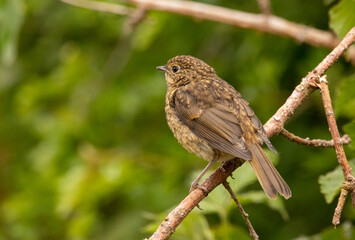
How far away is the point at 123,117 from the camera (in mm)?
5977

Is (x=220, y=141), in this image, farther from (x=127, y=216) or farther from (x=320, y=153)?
(x=127, y=216)

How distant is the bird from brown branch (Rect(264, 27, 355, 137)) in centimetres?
29

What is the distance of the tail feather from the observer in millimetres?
3277

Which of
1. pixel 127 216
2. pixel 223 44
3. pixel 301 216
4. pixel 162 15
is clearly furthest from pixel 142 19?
pixel 301 216

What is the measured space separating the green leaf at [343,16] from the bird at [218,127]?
2.21 ft

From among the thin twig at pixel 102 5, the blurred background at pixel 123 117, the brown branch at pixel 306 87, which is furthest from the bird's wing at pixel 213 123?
the thin twig at pixel 102 5

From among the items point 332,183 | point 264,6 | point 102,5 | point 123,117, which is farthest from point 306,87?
point 123,117

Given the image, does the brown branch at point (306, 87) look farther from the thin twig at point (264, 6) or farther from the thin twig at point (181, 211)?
the thin twig at point (264, 6)

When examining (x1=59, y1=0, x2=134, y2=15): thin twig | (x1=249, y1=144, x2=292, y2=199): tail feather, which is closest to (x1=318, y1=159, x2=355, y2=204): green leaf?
(x1=249, y1=144, x2=292, y2=199): tail feather

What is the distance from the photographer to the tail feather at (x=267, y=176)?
3277 mm

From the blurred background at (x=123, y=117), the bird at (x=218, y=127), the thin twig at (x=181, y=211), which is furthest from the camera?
the blurred background at (x=123, y=117)

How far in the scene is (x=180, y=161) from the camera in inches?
212

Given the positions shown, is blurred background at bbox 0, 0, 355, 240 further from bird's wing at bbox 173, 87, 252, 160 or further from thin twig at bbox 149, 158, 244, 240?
thin twig at bbox 149, 158, 244, 240

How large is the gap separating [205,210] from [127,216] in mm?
1849
